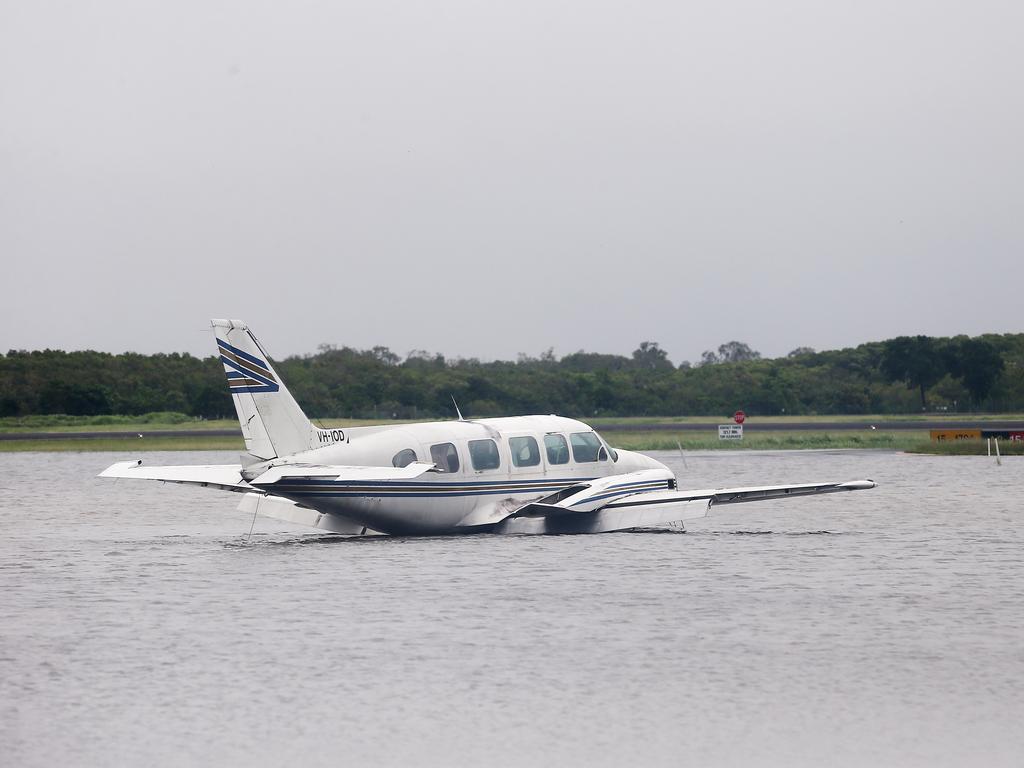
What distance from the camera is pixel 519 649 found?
662 inches

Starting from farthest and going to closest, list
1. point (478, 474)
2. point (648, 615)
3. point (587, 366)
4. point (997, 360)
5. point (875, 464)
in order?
point (587, 366) → point (997, 360) → point (875, 464) → point (478, 474) → point (648, 615)

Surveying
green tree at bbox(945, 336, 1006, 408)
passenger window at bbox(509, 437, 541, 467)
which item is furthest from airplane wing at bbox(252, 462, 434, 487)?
green tree at bbox(945, 336, 1006, 408)

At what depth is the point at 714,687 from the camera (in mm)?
14461

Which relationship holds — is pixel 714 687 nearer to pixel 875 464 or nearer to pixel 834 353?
pixel 875 464

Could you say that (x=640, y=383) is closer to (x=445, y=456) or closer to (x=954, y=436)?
(x=954, y=436)

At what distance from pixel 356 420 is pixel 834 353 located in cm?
7398

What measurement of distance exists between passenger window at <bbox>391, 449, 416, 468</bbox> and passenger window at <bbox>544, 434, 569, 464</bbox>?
3.68 metres

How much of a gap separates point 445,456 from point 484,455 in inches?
39.3

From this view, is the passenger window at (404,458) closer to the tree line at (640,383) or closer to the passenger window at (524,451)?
the passenger window at (524,451)

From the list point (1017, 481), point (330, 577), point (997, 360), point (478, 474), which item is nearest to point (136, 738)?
point (330, 577)

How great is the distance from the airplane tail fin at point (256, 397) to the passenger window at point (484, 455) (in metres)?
3.25

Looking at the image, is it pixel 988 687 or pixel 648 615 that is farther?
pixel 648 615

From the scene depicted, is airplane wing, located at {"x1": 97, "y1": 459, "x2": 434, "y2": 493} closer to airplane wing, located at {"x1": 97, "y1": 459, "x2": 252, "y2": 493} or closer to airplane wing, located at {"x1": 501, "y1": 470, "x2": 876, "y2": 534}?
airplane wing, located at {"x1": 97, "y1": 459, "x2": 252, "y2": 493}

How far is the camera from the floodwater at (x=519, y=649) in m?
12.2
